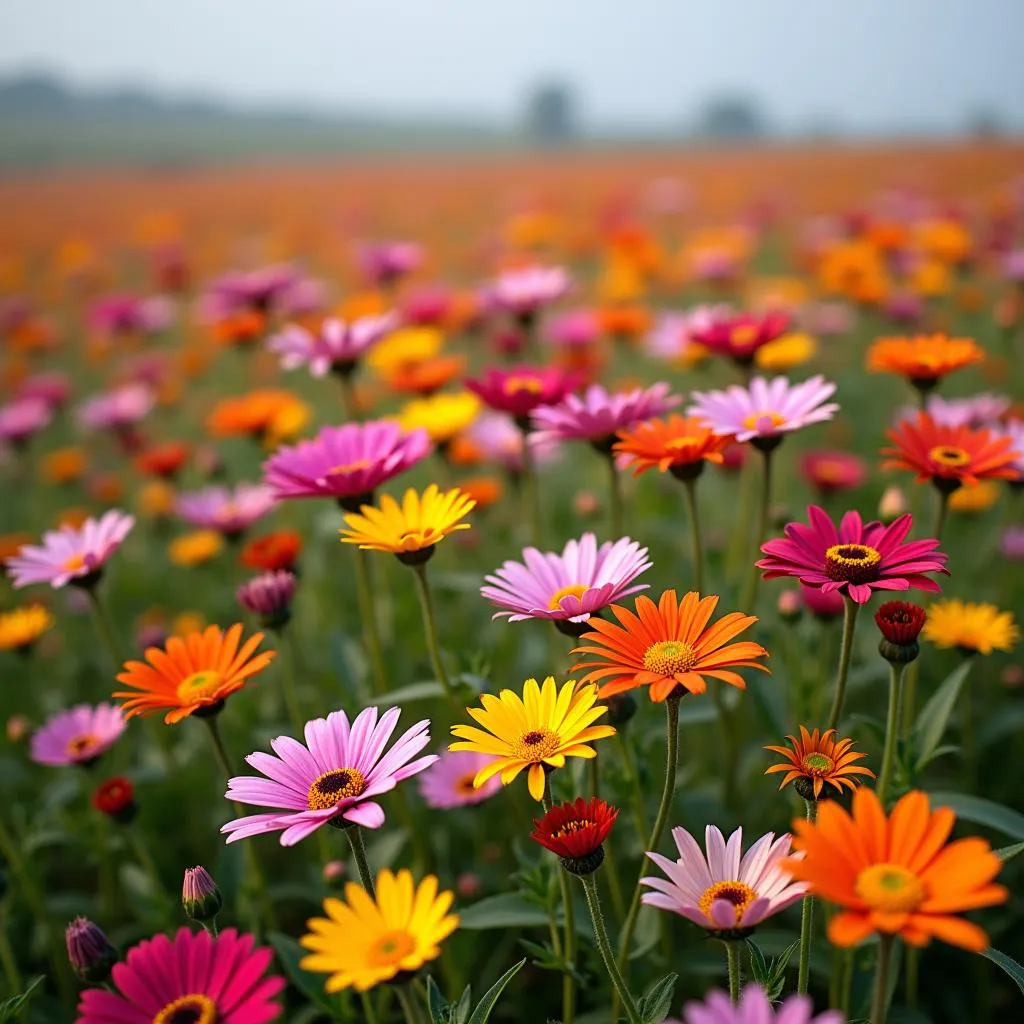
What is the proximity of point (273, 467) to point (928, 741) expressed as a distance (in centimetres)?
134

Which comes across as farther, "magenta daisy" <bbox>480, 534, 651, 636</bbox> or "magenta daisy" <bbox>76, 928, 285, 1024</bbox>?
"magenta daisy" <bbox>480, 534, 651, 636</bbox>

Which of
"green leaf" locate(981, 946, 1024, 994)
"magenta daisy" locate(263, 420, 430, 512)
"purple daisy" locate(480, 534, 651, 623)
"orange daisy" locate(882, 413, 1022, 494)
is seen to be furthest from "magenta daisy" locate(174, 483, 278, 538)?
"green leaf" locate(981, 946, 1024, 994)

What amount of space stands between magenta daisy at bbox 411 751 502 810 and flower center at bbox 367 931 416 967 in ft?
2.83

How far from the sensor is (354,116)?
85.1 meters

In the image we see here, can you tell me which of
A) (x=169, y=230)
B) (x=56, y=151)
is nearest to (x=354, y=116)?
(x=56, y=151)

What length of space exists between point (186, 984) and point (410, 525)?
2.45 ft

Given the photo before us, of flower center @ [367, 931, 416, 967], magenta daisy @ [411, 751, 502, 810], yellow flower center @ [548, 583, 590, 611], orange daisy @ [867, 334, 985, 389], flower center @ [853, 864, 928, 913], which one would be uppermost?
orange daisy @ [867, 334, 985, 389]

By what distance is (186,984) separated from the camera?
0.94m

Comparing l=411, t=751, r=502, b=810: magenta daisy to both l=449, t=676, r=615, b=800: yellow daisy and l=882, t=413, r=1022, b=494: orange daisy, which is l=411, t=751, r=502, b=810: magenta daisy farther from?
l=882, t=413, r=1022, b=494: orange daisy

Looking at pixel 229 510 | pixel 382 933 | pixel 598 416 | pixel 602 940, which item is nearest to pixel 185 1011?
pixel 382 933

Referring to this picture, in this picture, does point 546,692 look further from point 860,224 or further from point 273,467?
point 860,224

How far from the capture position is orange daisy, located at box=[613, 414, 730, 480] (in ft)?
4.72

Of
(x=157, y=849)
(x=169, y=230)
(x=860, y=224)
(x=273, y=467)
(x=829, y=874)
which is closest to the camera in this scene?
(x=829, y=874)

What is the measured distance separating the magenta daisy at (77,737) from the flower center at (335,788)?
2.98 feet
